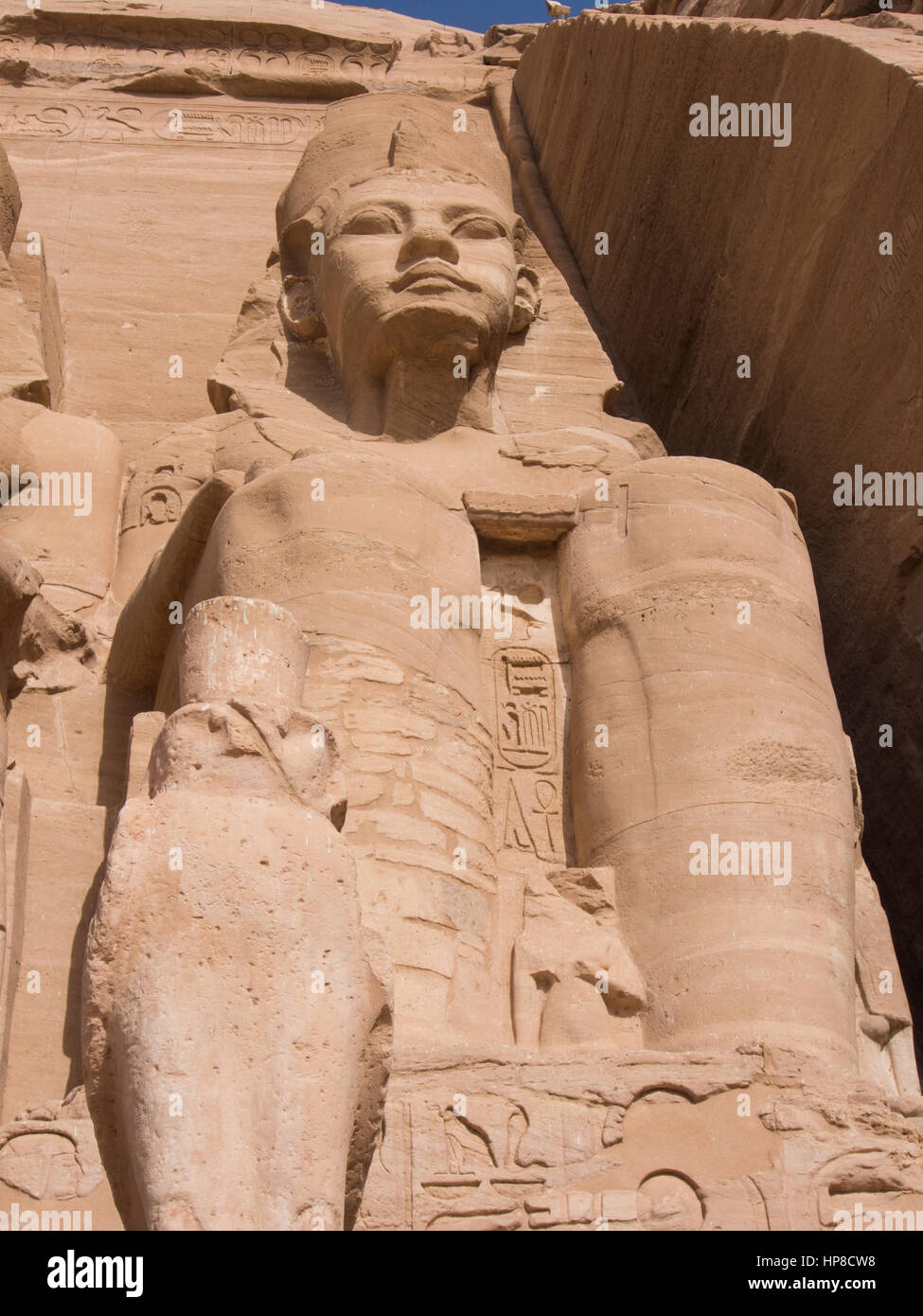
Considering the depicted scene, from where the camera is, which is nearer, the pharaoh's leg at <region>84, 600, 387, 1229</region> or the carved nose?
the pharaoh's leg at <region>84, 600, 387, 1229</region>

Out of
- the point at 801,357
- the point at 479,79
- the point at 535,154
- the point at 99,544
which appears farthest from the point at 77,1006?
the point at 479,79

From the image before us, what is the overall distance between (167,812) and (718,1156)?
1458 millimetres

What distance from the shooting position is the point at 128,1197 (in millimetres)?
3473

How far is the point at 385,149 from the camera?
7.51m

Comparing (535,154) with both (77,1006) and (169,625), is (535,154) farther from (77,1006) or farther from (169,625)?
(77,1006)

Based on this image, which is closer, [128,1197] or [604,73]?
[128,1197]

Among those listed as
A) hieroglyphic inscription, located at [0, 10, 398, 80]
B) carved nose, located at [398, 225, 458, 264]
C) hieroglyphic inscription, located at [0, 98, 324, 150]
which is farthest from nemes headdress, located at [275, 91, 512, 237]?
hieroglyphic inscription, located at [0, 10, 398, 80]

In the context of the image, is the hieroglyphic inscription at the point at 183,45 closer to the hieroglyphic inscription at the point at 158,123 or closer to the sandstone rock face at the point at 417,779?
the hieroglyphic inscription at the point at 158,123

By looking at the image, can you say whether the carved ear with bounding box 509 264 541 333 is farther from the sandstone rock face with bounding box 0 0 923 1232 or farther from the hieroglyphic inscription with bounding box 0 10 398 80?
the hieroglyphic inscription with bounding box 0 10 398 80

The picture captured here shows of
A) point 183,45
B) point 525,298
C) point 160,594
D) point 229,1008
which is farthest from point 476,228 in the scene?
point 183,45

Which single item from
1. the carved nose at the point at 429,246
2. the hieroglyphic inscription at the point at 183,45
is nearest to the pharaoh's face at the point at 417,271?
the carved nose at the point at 429,246

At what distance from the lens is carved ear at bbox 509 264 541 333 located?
7609mm

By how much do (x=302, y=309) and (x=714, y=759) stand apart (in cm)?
292

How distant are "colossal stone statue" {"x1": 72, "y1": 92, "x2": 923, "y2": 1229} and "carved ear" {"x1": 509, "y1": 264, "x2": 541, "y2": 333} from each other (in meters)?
0.02
